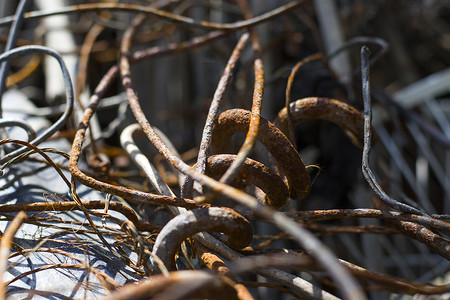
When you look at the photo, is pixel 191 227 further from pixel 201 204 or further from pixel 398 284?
pixel 398 284

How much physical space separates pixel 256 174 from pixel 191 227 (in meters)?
0.11

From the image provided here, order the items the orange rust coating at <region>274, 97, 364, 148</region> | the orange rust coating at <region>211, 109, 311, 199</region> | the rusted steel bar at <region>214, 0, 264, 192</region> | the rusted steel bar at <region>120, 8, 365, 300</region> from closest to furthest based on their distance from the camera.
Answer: the rusted steel bar at <region>120, 8, 365, 300</region> → the rusted steel bar at <region>214, 0, 264, 192</region> → the orange rust coating at <region>211, 109, 311, 199</region> → the orange rust coating at <region>274, 97, 364, 148</region>

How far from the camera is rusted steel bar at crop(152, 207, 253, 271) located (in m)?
0.41

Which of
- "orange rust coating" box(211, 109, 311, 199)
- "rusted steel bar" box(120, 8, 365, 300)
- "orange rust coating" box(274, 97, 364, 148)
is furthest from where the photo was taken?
"orange rust coating" box(274, 97, 364, 148)

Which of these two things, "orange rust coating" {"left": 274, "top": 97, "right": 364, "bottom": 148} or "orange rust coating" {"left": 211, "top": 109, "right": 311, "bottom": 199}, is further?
"orange rust coating" {"left": 274, "top": 97, "right": 364, "bottom": 148}

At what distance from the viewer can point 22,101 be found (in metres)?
1.14

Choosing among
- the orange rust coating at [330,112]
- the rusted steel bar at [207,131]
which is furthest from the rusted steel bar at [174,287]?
the orange rust coating at [330,112]

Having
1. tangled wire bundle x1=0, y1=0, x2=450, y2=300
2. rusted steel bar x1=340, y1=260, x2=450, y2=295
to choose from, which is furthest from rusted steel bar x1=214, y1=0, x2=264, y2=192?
rusted steel bar x1=340, y1=260, x2=450, y2=295

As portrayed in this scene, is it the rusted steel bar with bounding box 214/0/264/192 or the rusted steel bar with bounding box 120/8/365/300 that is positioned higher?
the rusted steel bar with bounding box 214/0/264/192

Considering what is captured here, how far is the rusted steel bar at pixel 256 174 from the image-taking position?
1.55 ft

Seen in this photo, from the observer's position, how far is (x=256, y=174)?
1.56 ft

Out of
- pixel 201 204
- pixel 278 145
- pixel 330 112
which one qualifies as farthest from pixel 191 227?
pixel 330 112

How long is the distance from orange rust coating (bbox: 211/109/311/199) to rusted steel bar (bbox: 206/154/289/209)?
0.08ft

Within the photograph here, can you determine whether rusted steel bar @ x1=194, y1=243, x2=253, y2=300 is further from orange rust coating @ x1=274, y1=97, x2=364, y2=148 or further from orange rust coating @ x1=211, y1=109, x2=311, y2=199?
orange rust coating @ x1=274, y1=97, x2=364, y2=148
